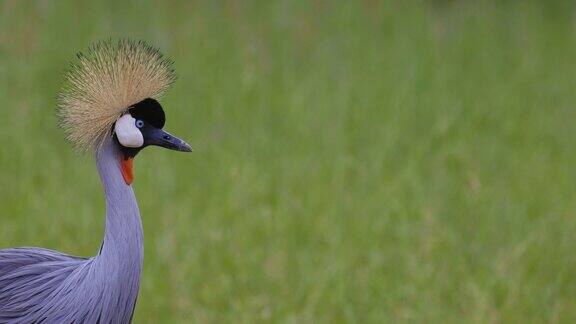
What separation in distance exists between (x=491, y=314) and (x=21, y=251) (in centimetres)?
195

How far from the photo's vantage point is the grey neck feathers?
8.57ft

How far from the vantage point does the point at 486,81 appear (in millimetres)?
6387

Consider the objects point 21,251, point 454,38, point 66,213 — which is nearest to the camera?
point 21,251

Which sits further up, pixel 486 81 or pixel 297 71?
pixel 297 71

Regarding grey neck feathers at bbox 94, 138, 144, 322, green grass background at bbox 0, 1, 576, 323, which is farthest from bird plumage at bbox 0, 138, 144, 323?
green grass background at bbox 0, 1, 576, 323

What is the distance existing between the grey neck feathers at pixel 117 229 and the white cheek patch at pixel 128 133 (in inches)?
1.5

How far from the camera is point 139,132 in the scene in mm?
2641

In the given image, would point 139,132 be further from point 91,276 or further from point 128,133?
point 91,276

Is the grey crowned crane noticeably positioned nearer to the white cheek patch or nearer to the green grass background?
the white cheek patch

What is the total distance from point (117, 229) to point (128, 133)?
23cm

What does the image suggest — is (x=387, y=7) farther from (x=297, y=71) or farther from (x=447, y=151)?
(x=447, y=151)

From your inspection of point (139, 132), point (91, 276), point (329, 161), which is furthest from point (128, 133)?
point (329, 161)

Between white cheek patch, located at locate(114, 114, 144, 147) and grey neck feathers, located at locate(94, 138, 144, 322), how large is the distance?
0.04 metres

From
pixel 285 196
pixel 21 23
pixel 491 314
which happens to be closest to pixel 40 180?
pixel 285 196
